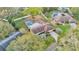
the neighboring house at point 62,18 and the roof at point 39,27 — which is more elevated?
the neighboring house at point 62,18

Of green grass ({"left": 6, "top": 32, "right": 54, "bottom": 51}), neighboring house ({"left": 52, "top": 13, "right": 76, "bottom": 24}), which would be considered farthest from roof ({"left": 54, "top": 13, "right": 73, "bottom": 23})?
green grass ({"left": 6, "top": 32, "right": 54, "bottom": 51})

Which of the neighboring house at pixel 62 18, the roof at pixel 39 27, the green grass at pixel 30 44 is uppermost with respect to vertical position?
the neighboring house at pixel 62 18

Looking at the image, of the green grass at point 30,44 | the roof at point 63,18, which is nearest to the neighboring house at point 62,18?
the roof at point 63,18

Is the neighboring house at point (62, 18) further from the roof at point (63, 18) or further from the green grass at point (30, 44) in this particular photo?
the green grass at point (30, 44)

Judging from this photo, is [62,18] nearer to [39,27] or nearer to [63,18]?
[63,18]

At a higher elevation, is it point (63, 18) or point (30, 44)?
point (63, 18)

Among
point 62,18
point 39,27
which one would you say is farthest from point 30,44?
point 62,18

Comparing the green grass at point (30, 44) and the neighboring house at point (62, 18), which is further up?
the neighboring house at point (62, 18)

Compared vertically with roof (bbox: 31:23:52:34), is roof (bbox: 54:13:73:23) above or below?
above

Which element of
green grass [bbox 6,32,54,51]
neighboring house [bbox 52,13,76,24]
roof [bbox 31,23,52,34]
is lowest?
green grass [bbox 6,32,54,51]

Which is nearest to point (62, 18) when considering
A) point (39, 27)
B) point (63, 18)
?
point (63, 18)

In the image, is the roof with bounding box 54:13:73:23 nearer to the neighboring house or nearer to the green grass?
the neighboring house

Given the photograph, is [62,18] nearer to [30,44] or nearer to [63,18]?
[63,18]
